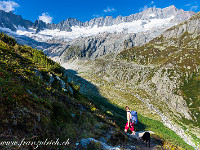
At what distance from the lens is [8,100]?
175 inches

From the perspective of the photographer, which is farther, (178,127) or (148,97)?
(148,97)

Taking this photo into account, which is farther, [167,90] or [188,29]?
[188,29]

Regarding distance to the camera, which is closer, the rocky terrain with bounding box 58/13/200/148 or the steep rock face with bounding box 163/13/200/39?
the rocky terrain with bounding box 58/13/200/148

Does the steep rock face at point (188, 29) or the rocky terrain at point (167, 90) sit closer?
the rocky terrain at point (167, 90)

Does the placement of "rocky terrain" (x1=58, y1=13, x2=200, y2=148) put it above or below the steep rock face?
below

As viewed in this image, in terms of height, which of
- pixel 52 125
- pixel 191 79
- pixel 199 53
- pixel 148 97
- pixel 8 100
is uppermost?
pixel 199 53

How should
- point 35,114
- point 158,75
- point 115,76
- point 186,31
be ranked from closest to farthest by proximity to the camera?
point 35,114 < point 158,75 < point 115,76 < point 186,31

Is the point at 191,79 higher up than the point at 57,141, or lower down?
higher up

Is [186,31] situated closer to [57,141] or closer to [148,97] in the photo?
[148,97]

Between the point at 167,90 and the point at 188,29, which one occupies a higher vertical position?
the point at 188,29

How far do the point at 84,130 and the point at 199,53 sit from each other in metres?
130

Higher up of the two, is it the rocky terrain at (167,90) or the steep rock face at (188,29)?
the steep rock face at (188,29)

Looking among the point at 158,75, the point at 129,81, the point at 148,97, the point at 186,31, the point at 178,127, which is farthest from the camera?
the point at 186,31

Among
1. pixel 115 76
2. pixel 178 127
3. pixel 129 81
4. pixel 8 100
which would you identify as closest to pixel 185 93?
pixel 178 127
